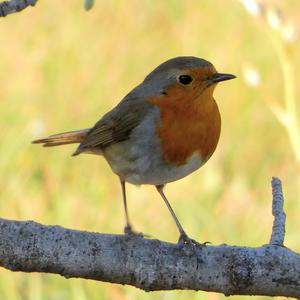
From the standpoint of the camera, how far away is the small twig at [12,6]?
2170 mm

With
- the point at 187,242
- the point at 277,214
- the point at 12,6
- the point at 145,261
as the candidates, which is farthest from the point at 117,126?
the point at 12,6

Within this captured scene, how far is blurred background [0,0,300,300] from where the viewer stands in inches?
181

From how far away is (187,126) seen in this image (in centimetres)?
323

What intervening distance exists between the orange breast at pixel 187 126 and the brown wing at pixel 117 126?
0.11 metres

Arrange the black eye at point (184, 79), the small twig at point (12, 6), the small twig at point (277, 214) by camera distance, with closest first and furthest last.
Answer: the small twig at point (12, 6) < the small twig at point (277, 214) < the black eye at point (184, 79)

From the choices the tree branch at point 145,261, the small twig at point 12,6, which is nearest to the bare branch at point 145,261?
the tree branch at point 145,261

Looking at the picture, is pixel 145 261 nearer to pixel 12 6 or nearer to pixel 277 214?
pixel 277 214

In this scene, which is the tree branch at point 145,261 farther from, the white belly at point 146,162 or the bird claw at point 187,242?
the white belly at point 146,162

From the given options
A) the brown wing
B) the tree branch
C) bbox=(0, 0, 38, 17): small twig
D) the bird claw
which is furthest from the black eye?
bbox=(0, 0, 38, 17): small twig

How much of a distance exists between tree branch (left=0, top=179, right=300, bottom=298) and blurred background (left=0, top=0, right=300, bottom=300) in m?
1.34

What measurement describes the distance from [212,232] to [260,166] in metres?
1.83

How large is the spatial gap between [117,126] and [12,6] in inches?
54.3

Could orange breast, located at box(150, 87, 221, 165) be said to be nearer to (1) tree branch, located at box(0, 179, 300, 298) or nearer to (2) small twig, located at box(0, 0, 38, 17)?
(1) tree branch, located at box(0, 179, 300, 298)

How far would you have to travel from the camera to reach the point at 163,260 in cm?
248
